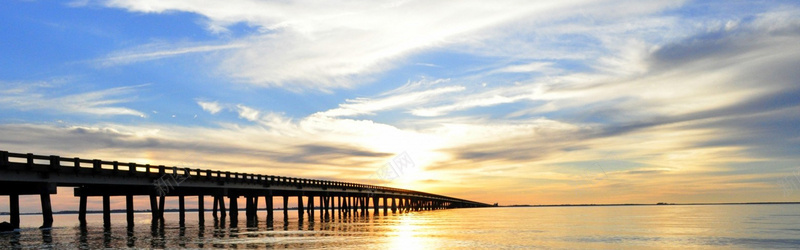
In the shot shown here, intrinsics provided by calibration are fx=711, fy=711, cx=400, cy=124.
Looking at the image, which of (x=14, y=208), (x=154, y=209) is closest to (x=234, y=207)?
(x=154, y=209)

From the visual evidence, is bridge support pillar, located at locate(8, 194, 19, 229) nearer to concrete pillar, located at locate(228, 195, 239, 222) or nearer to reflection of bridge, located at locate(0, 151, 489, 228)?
reflection of bridge, located at locate(0, 151, 489, 228)

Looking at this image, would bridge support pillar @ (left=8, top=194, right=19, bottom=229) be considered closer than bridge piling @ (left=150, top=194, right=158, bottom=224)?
Yes

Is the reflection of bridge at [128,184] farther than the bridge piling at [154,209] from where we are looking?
No

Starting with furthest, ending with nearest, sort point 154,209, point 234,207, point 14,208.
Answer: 1. point 234,207
2. point 154,209
3. point 14,208

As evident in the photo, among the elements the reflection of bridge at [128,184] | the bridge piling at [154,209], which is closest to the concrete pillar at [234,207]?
the reflection of bridge at [128,184]

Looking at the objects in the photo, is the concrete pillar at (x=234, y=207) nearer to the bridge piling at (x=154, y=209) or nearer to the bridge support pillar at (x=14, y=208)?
the bridge piling at (x=154, y=209)

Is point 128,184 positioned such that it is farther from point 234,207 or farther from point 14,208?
point 234,207

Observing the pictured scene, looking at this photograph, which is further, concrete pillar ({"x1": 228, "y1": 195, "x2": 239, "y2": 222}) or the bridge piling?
concrete pillar ({"x1": 228, "y1": 195, "x2": 239, "y2": 222})

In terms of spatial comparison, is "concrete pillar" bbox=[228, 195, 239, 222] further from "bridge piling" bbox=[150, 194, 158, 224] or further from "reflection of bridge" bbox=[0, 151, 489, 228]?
"bridge piling" bbox=[150, 194, 158, 224]

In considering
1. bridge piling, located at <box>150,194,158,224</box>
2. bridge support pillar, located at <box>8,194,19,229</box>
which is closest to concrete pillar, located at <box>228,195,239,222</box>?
bridge piling, located at <box>150,194,158,224</box>

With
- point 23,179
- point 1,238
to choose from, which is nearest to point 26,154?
point 23,179

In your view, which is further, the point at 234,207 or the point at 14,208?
the point at 234,207

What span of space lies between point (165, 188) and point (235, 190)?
1341 cm

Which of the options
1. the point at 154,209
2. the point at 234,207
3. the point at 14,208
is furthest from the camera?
the point at 234,207
